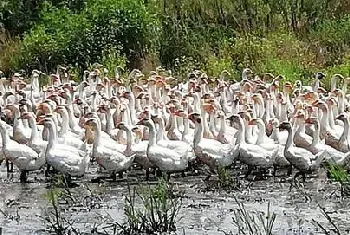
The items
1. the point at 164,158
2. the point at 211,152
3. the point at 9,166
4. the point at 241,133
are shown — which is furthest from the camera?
the point at 9,166

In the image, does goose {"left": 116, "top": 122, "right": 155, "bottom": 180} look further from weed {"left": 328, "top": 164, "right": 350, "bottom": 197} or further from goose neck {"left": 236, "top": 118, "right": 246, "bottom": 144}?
weed {"left": 328, "top": 164, "right": 350, "bottom": 197}

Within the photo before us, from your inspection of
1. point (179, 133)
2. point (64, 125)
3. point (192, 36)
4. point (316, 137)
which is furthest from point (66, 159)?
point (192, 36)

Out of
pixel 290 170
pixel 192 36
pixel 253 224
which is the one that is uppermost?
pixel 253 224

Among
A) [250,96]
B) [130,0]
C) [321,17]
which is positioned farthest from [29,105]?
[321,17]

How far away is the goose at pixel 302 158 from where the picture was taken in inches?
584

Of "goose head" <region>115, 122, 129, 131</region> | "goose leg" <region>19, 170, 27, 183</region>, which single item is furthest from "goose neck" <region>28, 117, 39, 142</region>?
"goose head" <region>115, 122, 129, 131</region>

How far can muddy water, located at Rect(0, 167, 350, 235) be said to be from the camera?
1209cm

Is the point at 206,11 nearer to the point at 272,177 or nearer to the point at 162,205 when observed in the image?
the point at 272,177

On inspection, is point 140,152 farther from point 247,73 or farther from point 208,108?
point 247,73

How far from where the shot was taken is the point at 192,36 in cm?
2714

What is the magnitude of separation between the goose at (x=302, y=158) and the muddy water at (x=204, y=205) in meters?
0.23

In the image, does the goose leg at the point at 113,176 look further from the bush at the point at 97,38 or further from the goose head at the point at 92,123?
the bush at the point at 97,38

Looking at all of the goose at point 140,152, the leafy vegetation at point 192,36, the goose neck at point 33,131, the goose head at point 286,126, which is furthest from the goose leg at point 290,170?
the leafy vegetation at point 192,36

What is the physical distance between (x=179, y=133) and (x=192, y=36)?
11.3 metres
